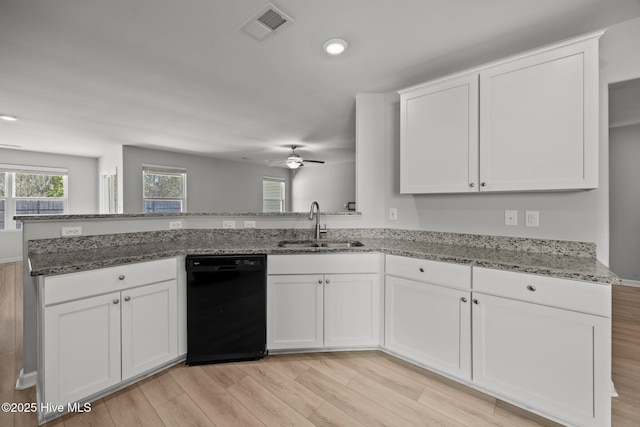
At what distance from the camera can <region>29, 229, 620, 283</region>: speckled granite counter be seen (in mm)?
1554

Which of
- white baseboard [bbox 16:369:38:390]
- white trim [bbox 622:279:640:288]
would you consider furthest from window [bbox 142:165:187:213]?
white trim [bbox 622:279:640:288]

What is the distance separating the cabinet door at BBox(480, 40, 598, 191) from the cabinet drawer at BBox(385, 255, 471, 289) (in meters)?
0.66

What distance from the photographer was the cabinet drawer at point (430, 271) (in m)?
1.76

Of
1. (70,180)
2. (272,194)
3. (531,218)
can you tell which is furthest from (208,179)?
(531,218)

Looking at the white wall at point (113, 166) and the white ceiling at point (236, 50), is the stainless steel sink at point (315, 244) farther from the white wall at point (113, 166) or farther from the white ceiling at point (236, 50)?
the white wall at point (113, 166)

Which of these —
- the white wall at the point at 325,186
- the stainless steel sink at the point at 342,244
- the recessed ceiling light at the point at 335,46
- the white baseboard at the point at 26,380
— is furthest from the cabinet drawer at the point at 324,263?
the white wall at the point at 325,186

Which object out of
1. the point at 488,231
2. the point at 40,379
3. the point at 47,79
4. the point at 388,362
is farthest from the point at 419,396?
the point at 47,79

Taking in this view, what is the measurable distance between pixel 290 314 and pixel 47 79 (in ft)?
10.6

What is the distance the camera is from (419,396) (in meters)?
1.71

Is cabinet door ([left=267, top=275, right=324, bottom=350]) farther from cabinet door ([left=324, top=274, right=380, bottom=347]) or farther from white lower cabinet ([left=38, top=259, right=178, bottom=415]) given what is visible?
white lower cabinet ([left=38, top=259, right=178, bottom=415])

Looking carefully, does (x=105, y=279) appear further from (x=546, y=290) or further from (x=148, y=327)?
(x=546, y=290)

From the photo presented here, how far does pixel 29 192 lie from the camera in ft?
19.9

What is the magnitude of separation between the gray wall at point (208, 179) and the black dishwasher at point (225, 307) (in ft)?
16.2

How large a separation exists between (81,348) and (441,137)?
2.80m
